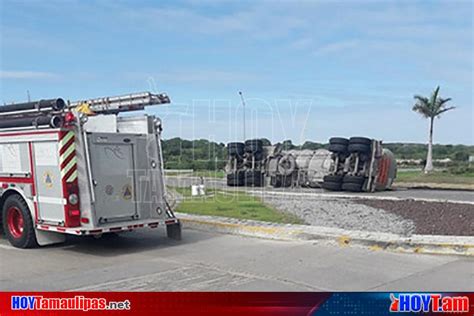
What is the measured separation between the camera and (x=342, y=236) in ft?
34.4

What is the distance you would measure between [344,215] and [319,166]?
39.8 feet

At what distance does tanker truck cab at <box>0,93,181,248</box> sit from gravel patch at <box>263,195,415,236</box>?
3.87 meters

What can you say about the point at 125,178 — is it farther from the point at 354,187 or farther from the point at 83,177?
the point at 354,187

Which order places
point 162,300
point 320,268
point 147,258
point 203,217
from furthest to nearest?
point 203,217 → point 147,258 → point 320,268 → point 162,300

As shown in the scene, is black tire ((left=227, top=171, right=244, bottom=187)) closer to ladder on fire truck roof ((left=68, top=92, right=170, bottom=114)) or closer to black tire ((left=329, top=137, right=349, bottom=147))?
black tire ((left=329, top=137, right=349, bottom=147))

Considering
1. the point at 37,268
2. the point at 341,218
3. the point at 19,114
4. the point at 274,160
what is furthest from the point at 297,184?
the point at 37,268

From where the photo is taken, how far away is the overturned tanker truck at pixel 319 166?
79.1 ft

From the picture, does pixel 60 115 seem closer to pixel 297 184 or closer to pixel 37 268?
pixel 37 268

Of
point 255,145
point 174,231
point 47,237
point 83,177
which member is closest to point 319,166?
point 255,145

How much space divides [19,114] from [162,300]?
6.72m

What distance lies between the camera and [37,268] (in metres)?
8.70

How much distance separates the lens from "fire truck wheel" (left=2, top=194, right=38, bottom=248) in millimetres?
10258

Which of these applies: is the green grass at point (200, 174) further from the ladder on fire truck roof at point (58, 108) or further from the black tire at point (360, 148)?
the ladder on fire truck roof at point (58, 108)

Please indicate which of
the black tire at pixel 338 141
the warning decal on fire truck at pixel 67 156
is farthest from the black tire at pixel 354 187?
the warning decal on fire truck at pixel 67 156
